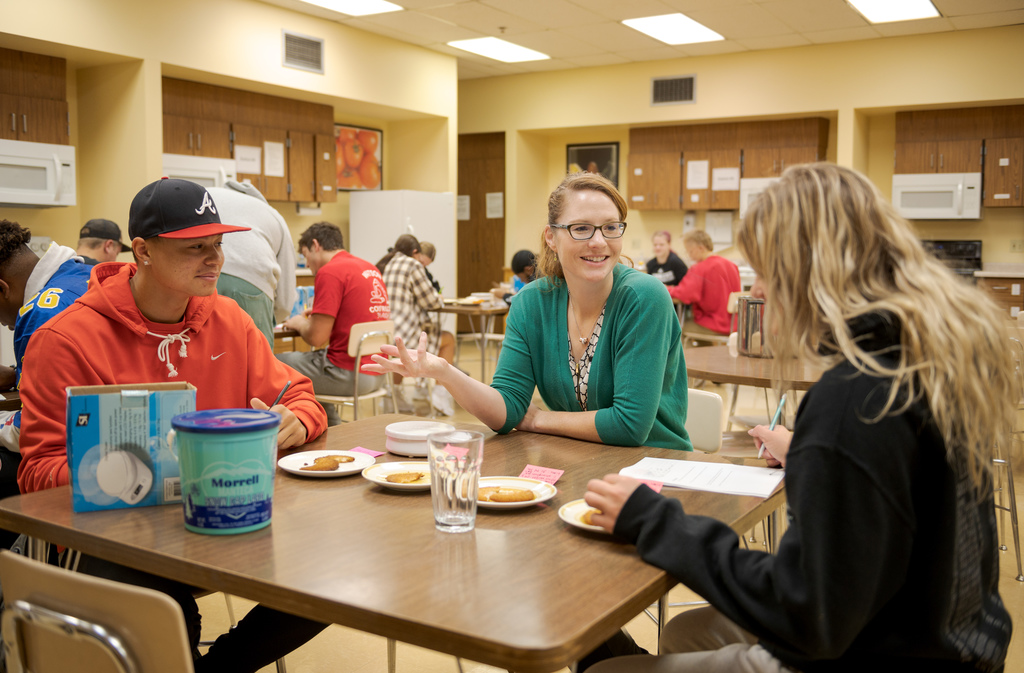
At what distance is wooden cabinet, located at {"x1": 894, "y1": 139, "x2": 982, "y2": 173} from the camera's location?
26.1 feet

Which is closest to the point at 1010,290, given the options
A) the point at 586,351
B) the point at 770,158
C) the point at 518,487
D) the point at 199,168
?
the point at 770,158

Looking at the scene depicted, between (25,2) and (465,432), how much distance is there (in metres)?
5.52

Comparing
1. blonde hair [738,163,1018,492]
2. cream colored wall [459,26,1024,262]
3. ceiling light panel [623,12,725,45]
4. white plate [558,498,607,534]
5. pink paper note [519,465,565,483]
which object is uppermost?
ceiling light panel [623,12,725,45]

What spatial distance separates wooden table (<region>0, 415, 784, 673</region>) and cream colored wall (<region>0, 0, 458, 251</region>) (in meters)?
5.25

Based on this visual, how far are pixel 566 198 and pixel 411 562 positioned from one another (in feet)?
3.92

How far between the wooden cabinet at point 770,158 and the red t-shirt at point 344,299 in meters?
5.49

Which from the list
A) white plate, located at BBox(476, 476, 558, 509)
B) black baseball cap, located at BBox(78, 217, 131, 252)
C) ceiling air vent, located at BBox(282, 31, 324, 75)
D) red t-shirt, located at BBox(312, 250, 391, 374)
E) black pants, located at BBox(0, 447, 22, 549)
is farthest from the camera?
ceiling air vent, located at BBox(282, 31, 324, 75)

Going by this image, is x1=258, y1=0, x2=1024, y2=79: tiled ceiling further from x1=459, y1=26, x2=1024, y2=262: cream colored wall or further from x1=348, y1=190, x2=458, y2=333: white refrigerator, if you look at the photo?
x1=348, y1=190, x2=458, y2=333: white refrigerator

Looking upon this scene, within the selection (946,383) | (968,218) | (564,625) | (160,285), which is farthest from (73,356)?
(968,218)

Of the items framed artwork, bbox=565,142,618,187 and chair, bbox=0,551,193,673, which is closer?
chair, bbox=0,551,193,673

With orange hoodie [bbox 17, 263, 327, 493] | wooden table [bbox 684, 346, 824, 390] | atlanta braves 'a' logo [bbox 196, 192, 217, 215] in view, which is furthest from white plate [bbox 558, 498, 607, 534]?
wooden table [bbox 684, 346, 824, 390]

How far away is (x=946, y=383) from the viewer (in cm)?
96

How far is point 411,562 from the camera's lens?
3.59ft

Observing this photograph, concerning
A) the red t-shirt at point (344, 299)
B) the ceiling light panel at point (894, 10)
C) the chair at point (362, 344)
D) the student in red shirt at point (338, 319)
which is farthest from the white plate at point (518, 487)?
the ceiling light panel at point (894, 10)
